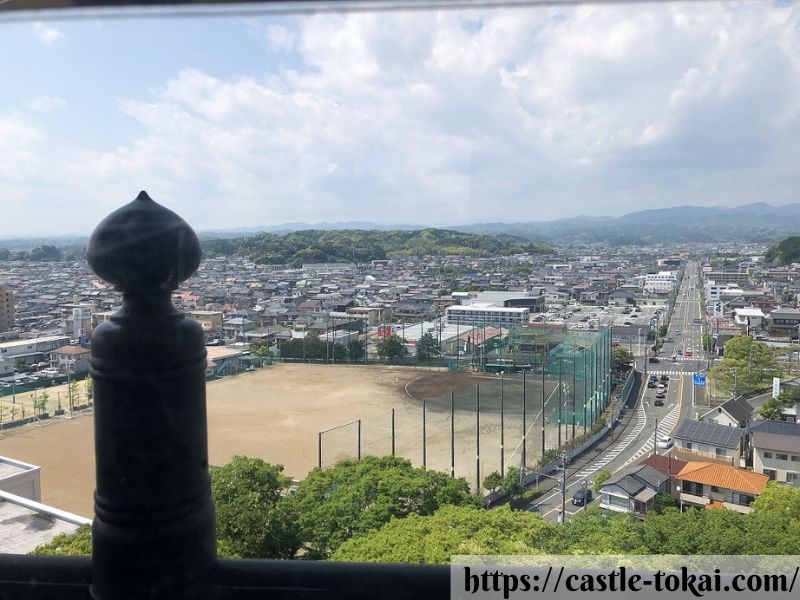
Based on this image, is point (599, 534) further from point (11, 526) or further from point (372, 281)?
point (372, 281)

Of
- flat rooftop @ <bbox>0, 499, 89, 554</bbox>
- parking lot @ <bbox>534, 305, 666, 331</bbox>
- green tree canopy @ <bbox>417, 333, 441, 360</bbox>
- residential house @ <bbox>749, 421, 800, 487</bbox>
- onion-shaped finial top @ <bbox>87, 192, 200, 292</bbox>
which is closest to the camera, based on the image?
onion-shaped finial top @ <bbox>87, 192, 200, 292</bbox>

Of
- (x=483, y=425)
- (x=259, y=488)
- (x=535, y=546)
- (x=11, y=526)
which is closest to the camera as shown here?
(x=11, y=526)

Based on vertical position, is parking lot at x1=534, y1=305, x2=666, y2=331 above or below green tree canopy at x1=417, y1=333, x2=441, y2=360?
above

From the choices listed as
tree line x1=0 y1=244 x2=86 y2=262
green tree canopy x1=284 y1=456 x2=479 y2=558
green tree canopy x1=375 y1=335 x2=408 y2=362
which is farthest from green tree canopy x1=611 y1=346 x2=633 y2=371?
tree line x1=0 y1=244 x2=86 y2=262

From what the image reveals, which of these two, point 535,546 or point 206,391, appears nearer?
point 206,391

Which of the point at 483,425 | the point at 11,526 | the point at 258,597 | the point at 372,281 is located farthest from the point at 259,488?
the point at 372,281

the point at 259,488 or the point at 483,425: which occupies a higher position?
the point at 259,488

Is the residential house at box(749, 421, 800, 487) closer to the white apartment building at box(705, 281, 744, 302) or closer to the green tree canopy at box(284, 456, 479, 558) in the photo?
the green tree canopy at box(284, 456, 479, 558)
